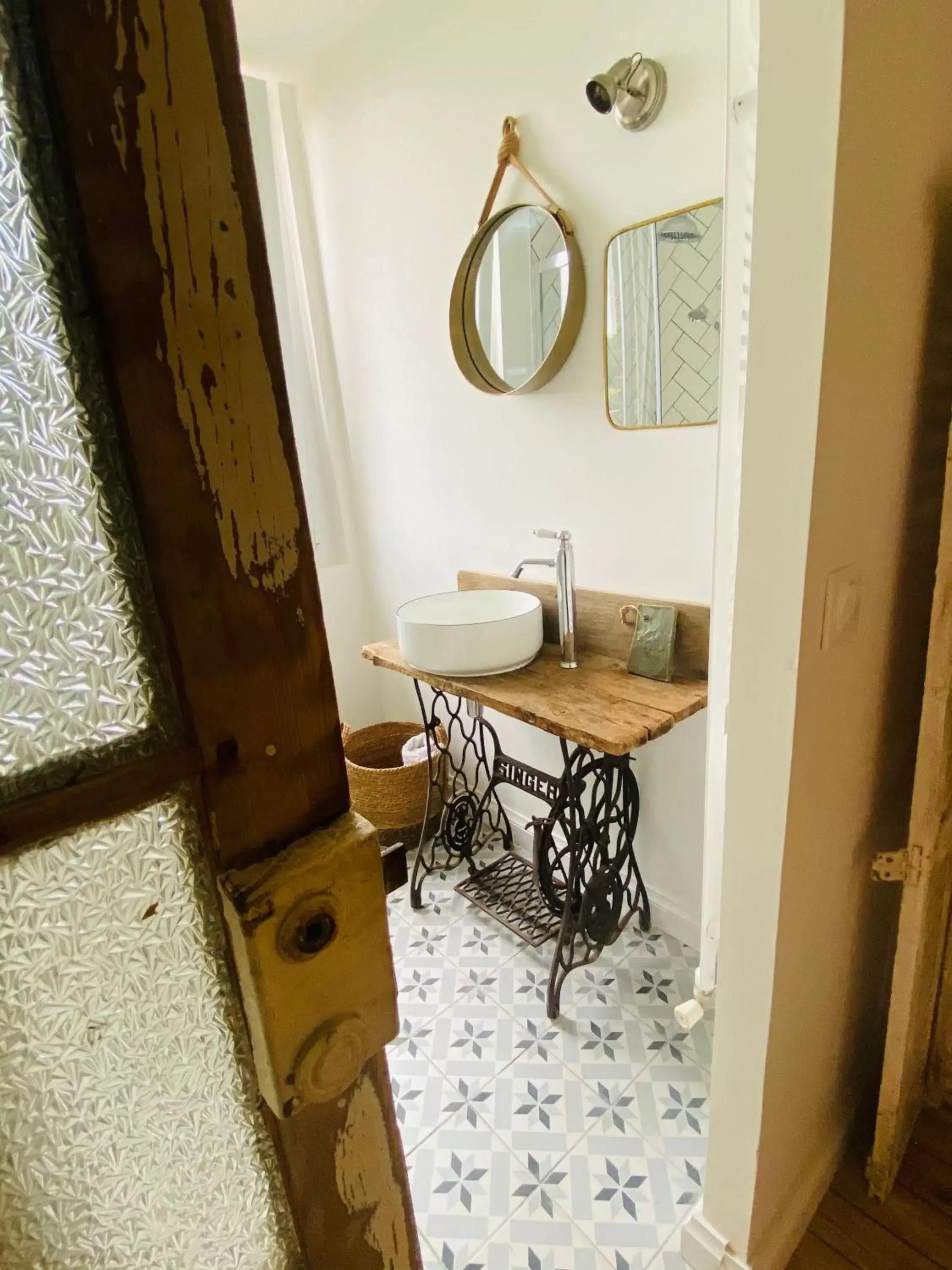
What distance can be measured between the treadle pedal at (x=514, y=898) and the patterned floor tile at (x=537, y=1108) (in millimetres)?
323

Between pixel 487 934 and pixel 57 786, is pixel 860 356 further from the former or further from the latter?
pixel 487 934

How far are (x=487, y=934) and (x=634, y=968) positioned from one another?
16.1 inches

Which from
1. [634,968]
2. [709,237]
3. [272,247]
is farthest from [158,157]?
[272,247]

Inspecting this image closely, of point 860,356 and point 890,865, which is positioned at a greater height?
point 860,356

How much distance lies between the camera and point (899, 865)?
1046 mm

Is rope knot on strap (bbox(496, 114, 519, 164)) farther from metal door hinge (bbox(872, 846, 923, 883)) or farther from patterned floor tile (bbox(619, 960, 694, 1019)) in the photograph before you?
patterned floor tile (bbox(619, 960, 694, 1019))

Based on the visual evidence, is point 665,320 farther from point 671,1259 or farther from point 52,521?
point 671,1259

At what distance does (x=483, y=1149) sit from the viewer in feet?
4.47

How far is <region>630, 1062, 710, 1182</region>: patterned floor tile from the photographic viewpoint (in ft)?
4.36

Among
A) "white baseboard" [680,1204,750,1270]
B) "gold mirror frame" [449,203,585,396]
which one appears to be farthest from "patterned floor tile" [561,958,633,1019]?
"gold mirror frame" [449,203,585,396]

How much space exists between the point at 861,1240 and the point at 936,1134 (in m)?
0.29

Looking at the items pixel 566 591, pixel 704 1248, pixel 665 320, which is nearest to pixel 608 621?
pixel 566 591

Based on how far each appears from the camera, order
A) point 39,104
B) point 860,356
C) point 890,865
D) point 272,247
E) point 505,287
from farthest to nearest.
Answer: point 272,247, point 505,287, point 890,865, point 860,356, point 39,104

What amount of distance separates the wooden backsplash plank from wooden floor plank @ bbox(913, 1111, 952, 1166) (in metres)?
0.94
